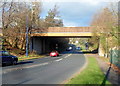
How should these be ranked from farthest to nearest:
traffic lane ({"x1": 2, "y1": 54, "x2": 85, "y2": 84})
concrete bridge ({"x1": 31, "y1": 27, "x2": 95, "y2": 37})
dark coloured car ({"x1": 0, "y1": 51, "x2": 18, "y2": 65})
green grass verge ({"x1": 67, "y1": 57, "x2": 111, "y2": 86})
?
concrete bridge ({"x1": 31, "y1": 27, "x2": 95, "y2": 37}) → dark coloured car ({"x1": 0, "y1": 51, "x2": 18, "y2": 65}) → traffic lane ({"x1": 2, "y1": 54, "x2": 85, "y2": 84}) → green grass verge ({"x1": 67, "y1": 57, "x2": 111, "y2": 86})

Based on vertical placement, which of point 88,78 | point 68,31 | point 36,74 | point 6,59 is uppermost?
point 68,31

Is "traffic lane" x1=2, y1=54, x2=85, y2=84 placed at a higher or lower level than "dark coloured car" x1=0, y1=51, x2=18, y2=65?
lower

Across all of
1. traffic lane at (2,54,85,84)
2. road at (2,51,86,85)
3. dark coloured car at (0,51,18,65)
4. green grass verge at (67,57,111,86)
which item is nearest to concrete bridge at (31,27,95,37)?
dark coloured car at (0,51,18,65)

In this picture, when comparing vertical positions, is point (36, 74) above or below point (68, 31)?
below

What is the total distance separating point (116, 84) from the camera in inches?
358

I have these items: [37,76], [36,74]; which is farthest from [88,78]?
[36,74]

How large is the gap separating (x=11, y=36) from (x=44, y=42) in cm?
1838

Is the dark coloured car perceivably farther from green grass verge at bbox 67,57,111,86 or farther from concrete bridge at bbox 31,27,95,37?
concrete bridge at bbox 31,27,95,37

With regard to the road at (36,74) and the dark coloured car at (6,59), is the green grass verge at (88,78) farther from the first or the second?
the dark coloured car at (6,59)

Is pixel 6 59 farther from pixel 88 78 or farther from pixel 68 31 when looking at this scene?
pixel 68 31

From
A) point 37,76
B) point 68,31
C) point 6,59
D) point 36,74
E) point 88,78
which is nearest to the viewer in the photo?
point 88,78

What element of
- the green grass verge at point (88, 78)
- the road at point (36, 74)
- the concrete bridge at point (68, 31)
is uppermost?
the concrete bridge at point (68, 31)

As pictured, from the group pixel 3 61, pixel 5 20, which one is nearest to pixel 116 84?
pixel 3 61

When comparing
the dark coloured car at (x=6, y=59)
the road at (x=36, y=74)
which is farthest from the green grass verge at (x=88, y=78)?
the dark coloured car at (x=6, y=59)
